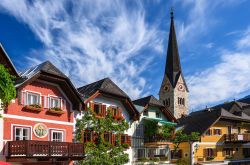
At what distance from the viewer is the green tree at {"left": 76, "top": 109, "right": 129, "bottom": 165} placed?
29.7 m

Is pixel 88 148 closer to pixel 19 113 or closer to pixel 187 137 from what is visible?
pixel 19 113

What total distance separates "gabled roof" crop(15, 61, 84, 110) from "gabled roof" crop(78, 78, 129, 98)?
2281mm

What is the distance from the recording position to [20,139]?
25.5m

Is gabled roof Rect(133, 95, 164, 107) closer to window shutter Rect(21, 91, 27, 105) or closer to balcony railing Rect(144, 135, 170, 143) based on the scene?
balcony railing Rect(144, 135, 170, 143)

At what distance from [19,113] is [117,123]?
10.5 metres

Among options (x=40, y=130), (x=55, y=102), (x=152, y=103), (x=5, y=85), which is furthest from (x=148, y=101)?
(x=5, y=85)

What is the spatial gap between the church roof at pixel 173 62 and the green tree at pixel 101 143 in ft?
207

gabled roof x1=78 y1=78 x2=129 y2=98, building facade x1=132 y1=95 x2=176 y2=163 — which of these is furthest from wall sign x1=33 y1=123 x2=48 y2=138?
building facade x1=132 y1=95 x2=176 y2=163

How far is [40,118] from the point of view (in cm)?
2684

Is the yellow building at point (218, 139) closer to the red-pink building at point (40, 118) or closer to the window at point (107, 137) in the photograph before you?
the window at point (107, 137)

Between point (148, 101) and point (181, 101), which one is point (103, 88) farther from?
point (181, 101)

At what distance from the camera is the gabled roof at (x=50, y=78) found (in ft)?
84.1

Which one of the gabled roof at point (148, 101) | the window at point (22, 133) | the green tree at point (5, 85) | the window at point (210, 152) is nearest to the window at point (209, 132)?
the window at point (210, 152)

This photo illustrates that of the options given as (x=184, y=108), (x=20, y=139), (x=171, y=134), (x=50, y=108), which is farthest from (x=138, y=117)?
(x=184, y=108)
